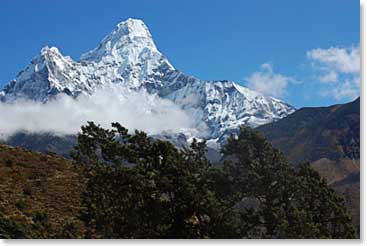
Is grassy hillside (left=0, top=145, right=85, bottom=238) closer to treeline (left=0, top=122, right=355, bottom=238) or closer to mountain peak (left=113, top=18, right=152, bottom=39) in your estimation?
treeline (left=0, top=122, right=355, bottom=238)

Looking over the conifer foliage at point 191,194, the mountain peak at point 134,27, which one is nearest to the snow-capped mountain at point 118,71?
the mountain peak at point 134,27

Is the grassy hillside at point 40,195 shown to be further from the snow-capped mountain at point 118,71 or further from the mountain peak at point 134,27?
the mountain peak at point 134,27

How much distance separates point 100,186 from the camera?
6.78 m

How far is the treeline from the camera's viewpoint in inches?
248

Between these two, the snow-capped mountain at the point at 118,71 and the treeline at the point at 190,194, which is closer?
the treeline at the point at 190,194

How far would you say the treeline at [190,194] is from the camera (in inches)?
248

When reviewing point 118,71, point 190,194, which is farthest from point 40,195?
point 118,71

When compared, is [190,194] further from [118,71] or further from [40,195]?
[118,71]

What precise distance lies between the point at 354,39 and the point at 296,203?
2390mm

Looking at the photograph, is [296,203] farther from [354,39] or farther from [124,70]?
[124,70]

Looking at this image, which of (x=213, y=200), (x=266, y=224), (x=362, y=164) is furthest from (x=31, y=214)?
(x=362, y=164)

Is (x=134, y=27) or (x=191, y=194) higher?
(x=134, y=27)

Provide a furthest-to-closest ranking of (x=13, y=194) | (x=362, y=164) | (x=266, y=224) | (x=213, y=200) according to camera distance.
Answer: (x=13, y=194) → (x=266, y=224) → (x=213, y=200) → (x=362, y=164)

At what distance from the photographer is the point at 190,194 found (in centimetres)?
636
